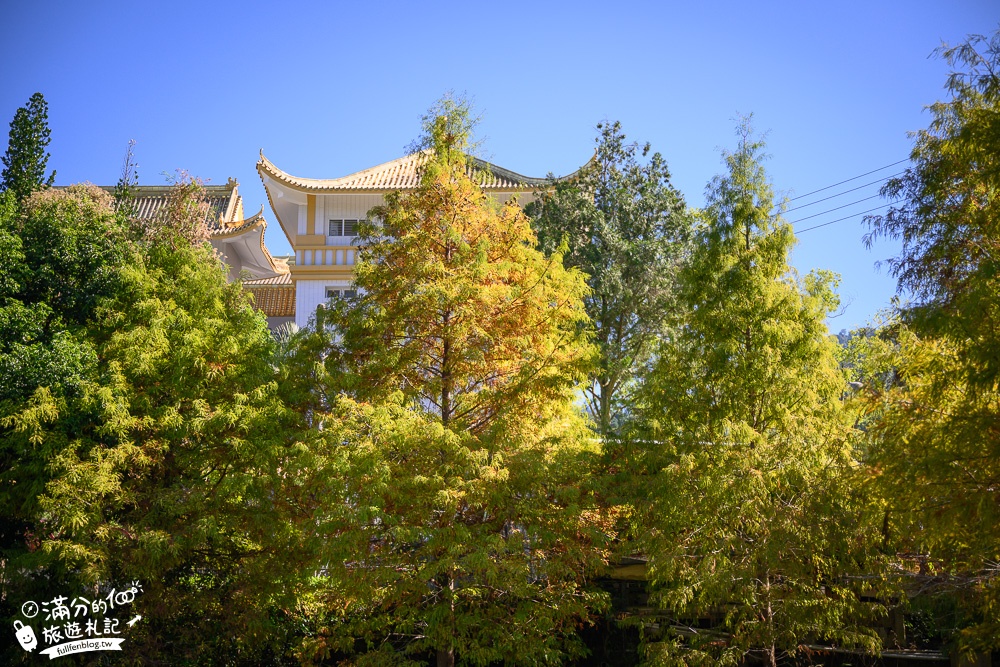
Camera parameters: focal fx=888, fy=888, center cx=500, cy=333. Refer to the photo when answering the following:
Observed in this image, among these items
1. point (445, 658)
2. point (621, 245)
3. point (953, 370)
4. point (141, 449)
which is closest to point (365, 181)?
point (621, 245)

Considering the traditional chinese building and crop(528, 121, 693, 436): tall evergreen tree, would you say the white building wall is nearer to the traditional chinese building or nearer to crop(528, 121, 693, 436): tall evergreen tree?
the traditional chinese building

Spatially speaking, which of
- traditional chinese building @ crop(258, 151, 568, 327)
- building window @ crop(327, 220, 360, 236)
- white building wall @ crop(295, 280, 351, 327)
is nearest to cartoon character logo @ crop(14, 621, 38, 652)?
traditional chinese building @ crop(258, 151, 568, 327)

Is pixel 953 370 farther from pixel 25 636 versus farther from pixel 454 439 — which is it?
pixel 25 636

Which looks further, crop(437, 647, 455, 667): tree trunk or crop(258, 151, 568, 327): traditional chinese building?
crop(258, 151, 568, 327): traditional chinese building

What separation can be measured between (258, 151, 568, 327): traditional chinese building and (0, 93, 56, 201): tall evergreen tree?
315 inches

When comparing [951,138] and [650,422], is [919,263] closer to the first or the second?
[951,138]

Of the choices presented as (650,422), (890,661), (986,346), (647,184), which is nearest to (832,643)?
(890,661)

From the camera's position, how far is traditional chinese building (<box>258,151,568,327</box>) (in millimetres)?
20375

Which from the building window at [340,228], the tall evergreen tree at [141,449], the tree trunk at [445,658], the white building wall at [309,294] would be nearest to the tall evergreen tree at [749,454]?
the tree trunk at [445,658]

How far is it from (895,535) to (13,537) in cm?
989

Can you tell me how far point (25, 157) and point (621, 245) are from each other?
924 centimetres

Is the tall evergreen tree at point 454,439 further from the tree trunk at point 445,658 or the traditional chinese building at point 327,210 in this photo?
the traditional chinese building at point 327,210

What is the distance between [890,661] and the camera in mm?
9492

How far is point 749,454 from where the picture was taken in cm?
821
